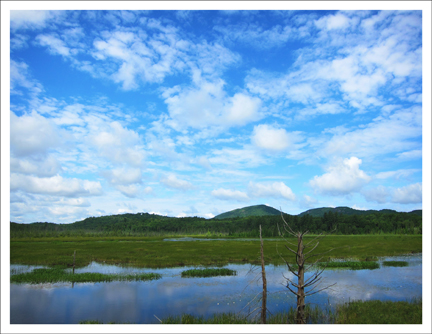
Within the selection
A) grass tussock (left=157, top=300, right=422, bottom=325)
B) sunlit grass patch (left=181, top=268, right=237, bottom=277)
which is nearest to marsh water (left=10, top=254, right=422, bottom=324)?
sunlit grass patch (left=181, top=268, right=237, bottom=277)

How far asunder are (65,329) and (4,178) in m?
9.13

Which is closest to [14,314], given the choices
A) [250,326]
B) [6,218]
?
[6,218]

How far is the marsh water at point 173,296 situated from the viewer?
1842 centimetres

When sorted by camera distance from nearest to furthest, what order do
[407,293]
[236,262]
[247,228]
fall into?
[407,293], [236,262], [247,228]

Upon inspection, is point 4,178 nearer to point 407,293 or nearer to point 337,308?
point 337,308

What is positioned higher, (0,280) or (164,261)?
(0,280)

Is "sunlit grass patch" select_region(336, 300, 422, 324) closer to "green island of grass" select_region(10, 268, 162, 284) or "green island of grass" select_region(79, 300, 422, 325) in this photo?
"green island of grass" select_region(79, 300, 422, 325)

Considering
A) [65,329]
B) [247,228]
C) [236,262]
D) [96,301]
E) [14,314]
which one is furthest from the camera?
[247,228]

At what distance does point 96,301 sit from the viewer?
Answer: 835 inches

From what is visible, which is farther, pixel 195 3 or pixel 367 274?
pixel 367 274

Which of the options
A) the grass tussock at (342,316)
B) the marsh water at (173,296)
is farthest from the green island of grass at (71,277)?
the grass tussock at (342,316)

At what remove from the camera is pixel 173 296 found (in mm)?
22375

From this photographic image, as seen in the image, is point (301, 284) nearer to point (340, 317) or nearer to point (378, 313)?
point (340, 317)

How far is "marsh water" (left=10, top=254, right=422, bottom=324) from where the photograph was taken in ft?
60.4
